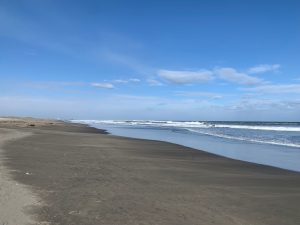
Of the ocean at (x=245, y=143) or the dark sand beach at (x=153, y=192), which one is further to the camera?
the ocean at (x=245, y=143)

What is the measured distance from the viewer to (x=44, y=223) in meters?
6.80

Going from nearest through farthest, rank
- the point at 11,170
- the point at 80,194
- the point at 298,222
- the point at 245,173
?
the point at 298,222
the point at 80,194
the point at 11,170
the point at 245,173

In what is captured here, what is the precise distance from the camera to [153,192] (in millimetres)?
9891

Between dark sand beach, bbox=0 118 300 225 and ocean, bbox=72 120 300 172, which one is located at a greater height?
ocean, bbox=72 120 300 172

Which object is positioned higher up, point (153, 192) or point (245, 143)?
point (245, 143)

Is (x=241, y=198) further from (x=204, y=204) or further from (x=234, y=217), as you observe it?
(x=234, y=217)

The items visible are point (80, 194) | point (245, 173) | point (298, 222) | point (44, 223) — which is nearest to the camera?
point (44, 223)

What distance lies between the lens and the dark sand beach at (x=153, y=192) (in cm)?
744

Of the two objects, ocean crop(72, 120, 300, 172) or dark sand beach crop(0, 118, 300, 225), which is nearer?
dark sand beach crop(0, 118, 300, 225)

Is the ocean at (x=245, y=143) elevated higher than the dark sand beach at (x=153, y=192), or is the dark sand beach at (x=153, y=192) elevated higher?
the ocean at (x=245, y=143)

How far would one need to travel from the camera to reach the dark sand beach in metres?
7.44

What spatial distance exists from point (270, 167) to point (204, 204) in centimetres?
822

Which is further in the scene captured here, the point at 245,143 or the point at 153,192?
the point at 245,143

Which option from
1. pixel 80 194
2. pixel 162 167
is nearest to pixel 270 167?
pixel 162 167
